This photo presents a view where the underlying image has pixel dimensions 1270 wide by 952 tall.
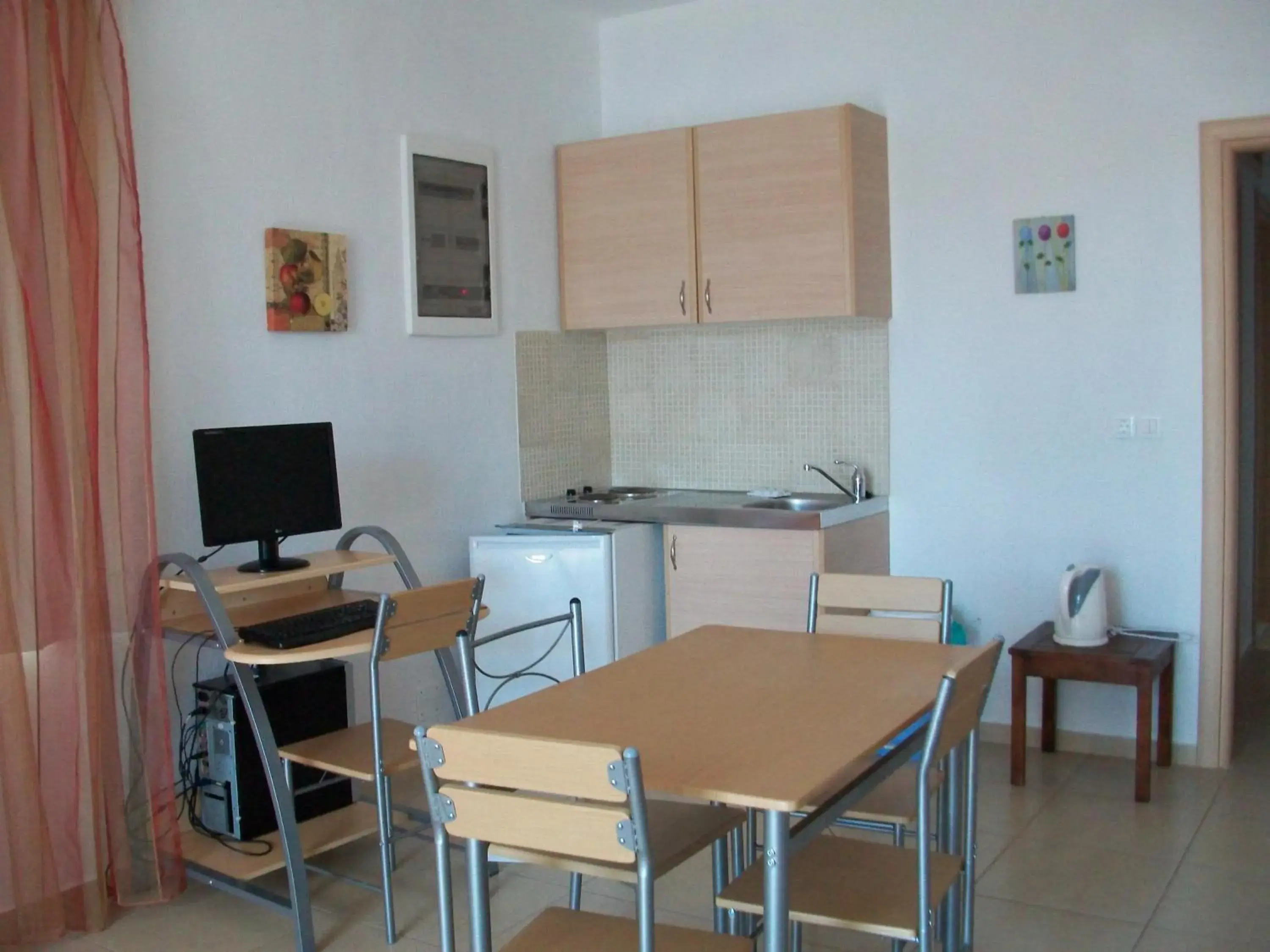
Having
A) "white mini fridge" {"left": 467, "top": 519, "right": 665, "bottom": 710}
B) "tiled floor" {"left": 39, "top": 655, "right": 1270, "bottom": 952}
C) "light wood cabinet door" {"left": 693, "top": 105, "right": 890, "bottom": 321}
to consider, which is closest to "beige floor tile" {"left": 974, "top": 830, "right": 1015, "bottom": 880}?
"tiled floor" {"left": 39, "top": 655, "right": 1270, "bottom": 952}

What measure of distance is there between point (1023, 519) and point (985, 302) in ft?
2.63

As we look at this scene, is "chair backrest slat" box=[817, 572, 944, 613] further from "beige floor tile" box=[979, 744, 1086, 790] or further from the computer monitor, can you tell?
the computer monitor

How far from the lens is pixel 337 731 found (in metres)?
3.54

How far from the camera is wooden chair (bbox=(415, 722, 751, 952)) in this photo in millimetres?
1813

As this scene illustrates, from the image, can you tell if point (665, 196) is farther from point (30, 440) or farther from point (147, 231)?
point (30, 440)

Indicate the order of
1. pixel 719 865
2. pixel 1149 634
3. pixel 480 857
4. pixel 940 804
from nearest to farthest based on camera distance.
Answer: pixel 480 857 → pixel 940 804 → pixel 719 865 → pixel 1149 634

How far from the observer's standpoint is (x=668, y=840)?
256cm

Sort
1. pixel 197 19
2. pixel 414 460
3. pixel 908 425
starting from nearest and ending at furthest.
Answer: pixel 197 19
pixel 414 460
pixel 908 425

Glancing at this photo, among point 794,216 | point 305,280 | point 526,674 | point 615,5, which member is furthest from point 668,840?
point 615,5

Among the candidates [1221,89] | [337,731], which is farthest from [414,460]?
[1221,89]

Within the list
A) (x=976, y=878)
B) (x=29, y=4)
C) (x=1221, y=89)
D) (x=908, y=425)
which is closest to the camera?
(x=29, y=4)

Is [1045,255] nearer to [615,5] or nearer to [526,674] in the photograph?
[615,5]

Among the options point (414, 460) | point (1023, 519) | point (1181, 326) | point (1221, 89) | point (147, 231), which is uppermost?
point (1221, 89)

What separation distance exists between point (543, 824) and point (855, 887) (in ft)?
2.46
